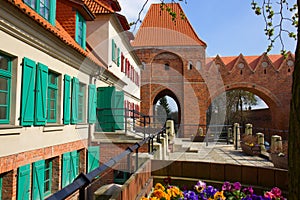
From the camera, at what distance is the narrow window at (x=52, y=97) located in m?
7.19

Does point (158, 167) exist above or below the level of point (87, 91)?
below

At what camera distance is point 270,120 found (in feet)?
89.7

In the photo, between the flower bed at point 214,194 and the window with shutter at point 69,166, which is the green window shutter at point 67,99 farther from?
the flower bed at point 214,194

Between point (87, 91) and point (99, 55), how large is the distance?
298 centimetres

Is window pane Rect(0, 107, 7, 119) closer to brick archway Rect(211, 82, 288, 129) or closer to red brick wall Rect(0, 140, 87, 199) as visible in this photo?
red brick wall Rect(0, 140, 87, 199)

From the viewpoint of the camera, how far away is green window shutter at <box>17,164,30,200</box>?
555cm

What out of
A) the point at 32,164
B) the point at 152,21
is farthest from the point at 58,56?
the point at 152,21

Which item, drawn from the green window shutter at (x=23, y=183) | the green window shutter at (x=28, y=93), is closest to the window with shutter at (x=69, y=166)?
the green window shutter at (x=23, y=183)

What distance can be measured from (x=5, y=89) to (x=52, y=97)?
2.05 meters

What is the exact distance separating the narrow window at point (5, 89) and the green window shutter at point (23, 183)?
3.45 ft

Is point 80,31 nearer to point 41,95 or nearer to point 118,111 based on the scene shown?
point 118,111

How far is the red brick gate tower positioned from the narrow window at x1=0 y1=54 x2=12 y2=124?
19669mm

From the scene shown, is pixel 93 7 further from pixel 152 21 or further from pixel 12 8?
pixel 152 21

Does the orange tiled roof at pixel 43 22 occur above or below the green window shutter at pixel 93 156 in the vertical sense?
above
